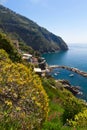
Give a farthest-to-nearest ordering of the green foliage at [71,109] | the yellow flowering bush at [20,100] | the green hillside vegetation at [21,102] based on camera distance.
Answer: the green foliage at [71,109] < the yellow flowering bush at [20,100] < the green hillside vegetation at [21,102]

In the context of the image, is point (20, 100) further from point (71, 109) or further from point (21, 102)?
point (71, 109)

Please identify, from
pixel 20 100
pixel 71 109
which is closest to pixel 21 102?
pixel 20 100

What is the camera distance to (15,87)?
38.0 ft

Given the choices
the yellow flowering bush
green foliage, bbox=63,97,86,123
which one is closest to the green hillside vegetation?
the yellow flowering bush

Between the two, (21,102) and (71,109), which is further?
(71,109)

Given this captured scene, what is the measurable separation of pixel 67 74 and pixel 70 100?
5393 inches

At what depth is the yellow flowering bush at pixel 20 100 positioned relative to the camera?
10.5 m

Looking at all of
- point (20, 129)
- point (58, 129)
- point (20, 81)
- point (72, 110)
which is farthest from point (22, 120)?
point (72, 110)

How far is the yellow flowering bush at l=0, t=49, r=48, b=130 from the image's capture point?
10.5 metres

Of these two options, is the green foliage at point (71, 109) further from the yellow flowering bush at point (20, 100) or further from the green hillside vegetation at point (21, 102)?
the yellow flowering bush at point (20, 100)

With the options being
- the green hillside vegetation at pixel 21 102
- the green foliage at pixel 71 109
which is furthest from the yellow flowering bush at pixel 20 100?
the green foliage at pixel 71 109

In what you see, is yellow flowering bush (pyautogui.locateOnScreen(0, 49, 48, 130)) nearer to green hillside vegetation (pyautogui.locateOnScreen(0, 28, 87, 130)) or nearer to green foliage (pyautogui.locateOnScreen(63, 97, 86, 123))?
green hillside vegetation (pyautogui.locateOnScreen(0, 28, 87, 130))

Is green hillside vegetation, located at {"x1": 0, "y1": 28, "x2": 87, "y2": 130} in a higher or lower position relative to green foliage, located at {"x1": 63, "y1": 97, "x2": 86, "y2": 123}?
higher

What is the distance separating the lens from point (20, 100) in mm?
11352
